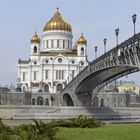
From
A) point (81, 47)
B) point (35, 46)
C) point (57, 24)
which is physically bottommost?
point (81, 47)

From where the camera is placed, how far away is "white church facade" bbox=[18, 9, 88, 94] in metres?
103

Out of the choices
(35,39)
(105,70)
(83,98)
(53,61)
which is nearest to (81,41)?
(53,61)

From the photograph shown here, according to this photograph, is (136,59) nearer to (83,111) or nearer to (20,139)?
(20,139)

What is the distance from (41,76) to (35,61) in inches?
171

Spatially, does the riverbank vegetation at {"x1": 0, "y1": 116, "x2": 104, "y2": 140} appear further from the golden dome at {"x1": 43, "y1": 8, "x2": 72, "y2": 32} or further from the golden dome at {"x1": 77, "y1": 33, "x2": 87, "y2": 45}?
the golden dome at {"x1": 43, "y1": 8, "x2": 72, "y2": 32}

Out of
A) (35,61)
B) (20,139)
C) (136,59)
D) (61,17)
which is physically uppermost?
(61,17)

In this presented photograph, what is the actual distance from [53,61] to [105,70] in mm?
53111

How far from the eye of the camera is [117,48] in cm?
4134

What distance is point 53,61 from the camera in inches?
4080

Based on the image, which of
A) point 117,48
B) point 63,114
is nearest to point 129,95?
point 63,114

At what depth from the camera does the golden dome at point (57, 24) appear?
10788 cm

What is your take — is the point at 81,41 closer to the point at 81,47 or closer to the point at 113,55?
the point at 81,47

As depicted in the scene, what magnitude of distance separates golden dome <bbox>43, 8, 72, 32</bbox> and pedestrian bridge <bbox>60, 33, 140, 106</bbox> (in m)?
27.7

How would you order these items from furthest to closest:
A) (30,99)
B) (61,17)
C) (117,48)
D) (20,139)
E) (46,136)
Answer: (61,17)
(30,99)
(117,48)
(46,136)
(20,139)
